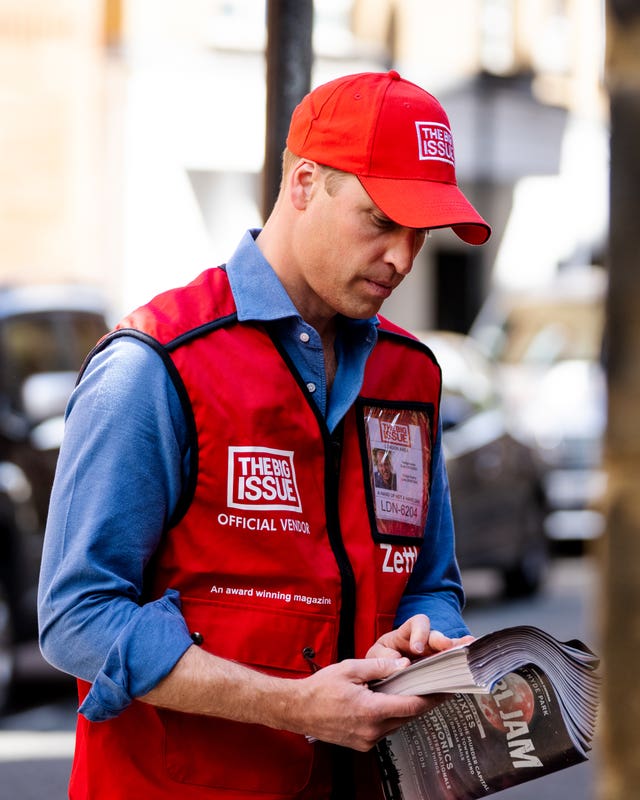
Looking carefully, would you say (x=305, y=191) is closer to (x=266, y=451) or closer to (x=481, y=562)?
(x=266, y=451)

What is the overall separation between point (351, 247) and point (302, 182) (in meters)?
0.13

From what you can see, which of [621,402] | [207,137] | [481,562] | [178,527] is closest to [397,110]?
[178,527]

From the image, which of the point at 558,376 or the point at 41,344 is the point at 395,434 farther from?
the point at 558,376

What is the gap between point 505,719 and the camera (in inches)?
84.3

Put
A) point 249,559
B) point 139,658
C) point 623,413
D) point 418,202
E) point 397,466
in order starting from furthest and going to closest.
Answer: point 397,466 → point 418,202 → point 249,559 → point 139,658 → point 623,413

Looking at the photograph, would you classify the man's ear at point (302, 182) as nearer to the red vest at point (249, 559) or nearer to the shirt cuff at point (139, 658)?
the red vest at point (249, 559)

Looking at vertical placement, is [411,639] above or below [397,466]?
below

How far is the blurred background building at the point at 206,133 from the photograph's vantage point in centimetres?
1834

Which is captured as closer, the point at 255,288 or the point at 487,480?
the point at 255,288

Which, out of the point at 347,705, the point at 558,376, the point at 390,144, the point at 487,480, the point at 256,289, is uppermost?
the point at 390,144

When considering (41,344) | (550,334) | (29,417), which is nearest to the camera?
(29,417)

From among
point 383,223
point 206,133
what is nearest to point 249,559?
point 383,223

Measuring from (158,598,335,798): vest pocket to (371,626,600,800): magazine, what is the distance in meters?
0.13

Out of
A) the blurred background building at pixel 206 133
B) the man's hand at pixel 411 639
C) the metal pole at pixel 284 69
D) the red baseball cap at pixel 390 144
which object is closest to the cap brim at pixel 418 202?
the red baseball cap at pixel 390 144
